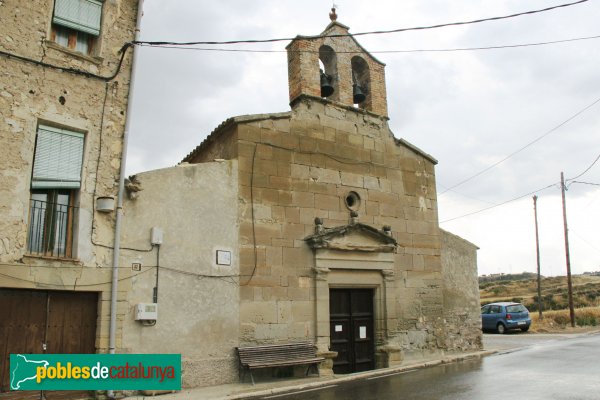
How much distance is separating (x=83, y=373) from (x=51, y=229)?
7.98ft

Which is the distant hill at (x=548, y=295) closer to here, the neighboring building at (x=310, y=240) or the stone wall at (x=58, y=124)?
the neighboring building at (x=310, y=240)

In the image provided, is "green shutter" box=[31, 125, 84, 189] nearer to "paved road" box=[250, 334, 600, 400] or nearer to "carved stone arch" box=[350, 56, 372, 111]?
"paved road" box=[250, 334, 600, 400]

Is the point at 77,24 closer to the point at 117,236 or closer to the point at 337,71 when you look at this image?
the point at 117,236

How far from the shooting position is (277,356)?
406 inches

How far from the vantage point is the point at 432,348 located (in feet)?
43.1

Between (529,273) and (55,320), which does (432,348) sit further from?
(529,273)

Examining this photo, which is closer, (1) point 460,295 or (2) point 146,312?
(2) point 146,312

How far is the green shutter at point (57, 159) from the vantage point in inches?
337

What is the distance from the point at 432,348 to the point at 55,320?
901 cm

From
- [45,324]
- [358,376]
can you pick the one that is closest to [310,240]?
[358,376]

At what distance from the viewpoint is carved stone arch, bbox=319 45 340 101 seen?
1300 centimetres

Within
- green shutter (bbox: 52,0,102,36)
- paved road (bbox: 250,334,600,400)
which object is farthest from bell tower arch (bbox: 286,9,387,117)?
paved road (bbox: 250,334,600,400)

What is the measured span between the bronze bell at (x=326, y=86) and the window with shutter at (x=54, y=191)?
6213mm

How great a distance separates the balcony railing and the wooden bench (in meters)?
3.81
